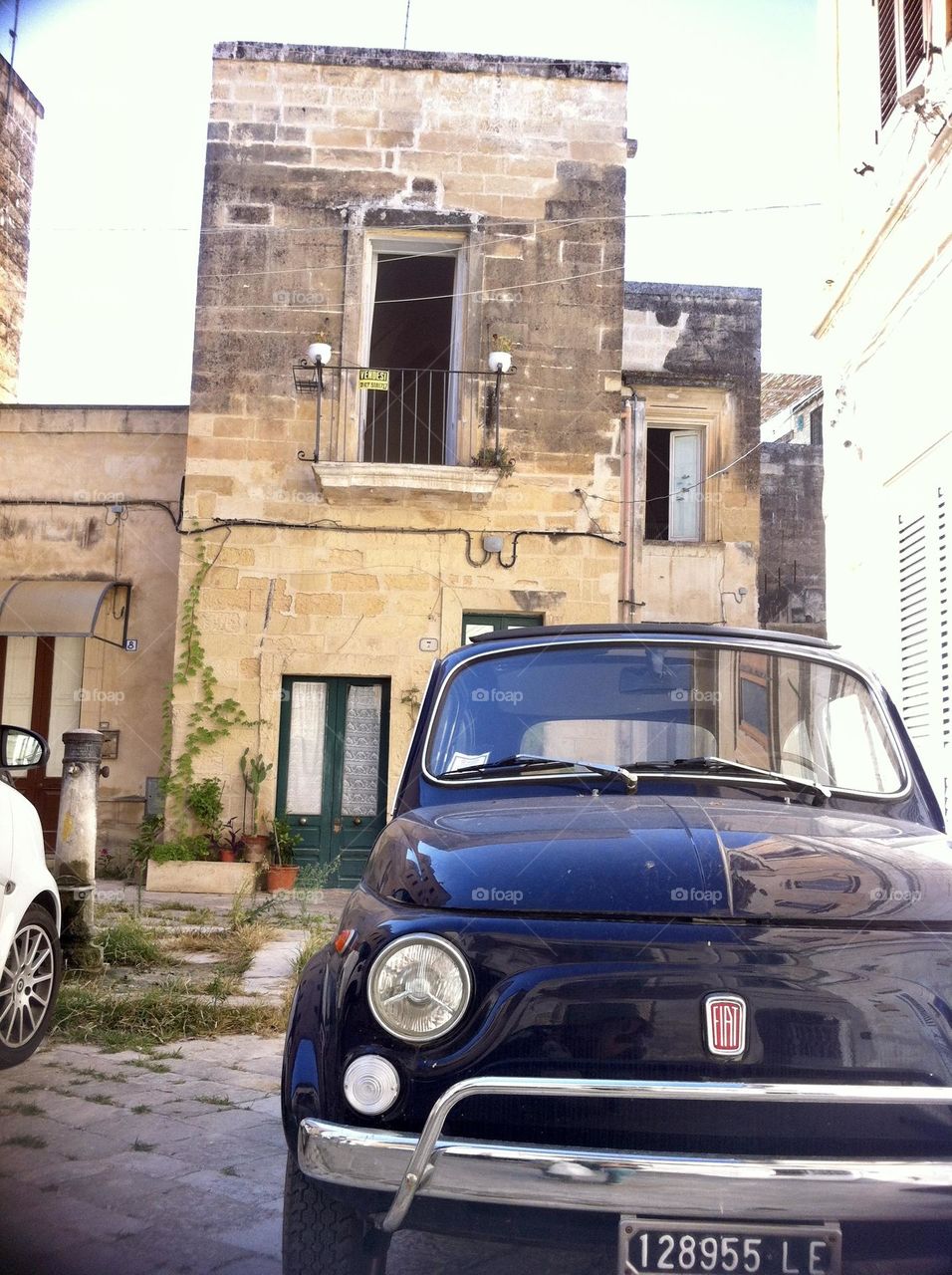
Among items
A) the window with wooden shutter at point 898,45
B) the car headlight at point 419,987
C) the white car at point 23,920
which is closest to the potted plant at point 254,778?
the white car at point 23,920

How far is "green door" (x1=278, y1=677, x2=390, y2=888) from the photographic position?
41.5 ft

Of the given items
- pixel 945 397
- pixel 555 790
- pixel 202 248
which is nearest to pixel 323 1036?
pixel 555 790

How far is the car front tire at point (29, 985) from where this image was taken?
4.82m

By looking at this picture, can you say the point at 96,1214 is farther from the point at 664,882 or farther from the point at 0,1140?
the point at 664,882

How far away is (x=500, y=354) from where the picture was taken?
12.8 metres

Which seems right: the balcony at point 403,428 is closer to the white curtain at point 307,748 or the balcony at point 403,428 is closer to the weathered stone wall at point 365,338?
the weathered stone wall at point 365,338

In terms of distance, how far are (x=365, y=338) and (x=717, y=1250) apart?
12183mm

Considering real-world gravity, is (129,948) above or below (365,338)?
below

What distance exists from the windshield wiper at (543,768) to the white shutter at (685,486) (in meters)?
13.5

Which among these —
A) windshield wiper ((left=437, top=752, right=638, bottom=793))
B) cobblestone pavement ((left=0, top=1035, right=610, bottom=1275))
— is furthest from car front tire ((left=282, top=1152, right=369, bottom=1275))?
windshield wiper ((left=437, top=752, right=638, bottom=793))

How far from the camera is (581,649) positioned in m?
3.62

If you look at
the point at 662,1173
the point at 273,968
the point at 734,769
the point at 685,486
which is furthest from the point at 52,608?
the point at 662,1173

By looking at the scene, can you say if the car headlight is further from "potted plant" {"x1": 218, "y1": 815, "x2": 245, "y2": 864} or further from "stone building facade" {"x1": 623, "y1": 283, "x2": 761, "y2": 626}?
"stone building facade" {"x1": 623, "y1": 283, "x2": 761, "y2": 626}

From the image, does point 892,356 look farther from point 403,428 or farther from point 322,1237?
point 322,1237
